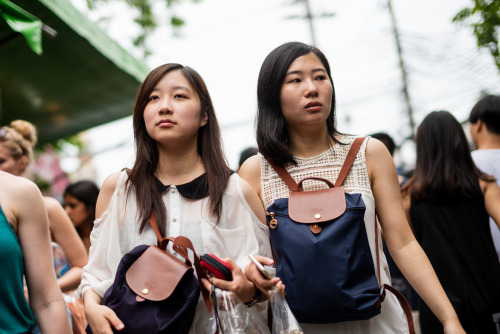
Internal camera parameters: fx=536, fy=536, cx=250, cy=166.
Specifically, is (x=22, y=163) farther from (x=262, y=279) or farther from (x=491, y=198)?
(x=491, y=198)

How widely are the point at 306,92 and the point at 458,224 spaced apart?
64.4 inches

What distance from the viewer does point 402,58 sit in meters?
12.1

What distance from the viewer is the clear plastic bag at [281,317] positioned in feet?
6.63

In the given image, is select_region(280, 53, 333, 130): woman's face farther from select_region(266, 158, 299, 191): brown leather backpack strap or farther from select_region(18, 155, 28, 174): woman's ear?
select_region(18, 155, 28, 174): woman's ear

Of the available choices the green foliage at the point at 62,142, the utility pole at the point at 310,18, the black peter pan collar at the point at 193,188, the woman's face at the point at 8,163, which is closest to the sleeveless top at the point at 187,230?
the black peter pan collar at the point at 193,188

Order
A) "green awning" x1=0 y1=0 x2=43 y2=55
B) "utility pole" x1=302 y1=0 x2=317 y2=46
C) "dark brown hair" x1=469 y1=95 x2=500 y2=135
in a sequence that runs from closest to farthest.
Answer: "green awning" x1=0 y1=0 x2=43 y2=55 → "dark brown hair" x1=469 y1=95 x2=500 y2=135 → "utility pole" x1=302 y1=0 x2=317 y2=46

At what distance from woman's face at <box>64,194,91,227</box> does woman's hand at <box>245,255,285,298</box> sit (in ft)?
11.7

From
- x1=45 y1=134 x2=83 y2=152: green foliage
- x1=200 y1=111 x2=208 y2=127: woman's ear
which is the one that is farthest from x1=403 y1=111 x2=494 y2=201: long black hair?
x1=45 y1=134 x2=83 y2=152: green foliage

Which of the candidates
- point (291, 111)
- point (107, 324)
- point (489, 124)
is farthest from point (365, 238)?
point (489, 124)

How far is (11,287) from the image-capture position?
2004mm

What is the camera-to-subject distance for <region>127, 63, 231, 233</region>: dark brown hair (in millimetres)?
2361

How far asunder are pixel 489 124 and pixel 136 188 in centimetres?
305

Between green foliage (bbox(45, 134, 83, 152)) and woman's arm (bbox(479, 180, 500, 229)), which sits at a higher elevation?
green foliage (bbox(45, 134, 83, 152))

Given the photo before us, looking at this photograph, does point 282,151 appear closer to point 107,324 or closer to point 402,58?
point 107,324
